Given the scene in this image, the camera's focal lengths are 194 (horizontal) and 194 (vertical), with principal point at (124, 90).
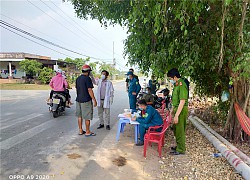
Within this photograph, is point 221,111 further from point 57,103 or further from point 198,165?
point 57,103

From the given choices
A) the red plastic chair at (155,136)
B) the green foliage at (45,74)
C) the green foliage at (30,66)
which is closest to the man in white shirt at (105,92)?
the red plastic chair at (155,136)

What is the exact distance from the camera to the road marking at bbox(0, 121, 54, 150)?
14.1ft

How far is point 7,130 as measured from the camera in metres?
5.32

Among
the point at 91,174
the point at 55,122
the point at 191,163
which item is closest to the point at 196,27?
the point at 191,163

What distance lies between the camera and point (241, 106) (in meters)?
4.50

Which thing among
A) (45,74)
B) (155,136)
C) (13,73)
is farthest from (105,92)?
(13,73)

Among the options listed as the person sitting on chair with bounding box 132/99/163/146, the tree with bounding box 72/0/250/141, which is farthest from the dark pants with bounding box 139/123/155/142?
the tree with bounding box 72/0/250/141

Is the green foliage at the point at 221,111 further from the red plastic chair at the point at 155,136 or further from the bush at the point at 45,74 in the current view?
the bush at the point at 45,74

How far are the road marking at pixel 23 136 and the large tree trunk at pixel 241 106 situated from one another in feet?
16.3

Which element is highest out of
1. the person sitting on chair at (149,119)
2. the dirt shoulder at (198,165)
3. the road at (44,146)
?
the person sitting on chair at (149,119)

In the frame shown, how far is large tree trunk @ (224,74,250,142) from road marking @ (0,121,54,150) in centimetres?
496

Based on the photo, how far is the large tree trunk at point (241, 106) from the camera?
4.32 meters

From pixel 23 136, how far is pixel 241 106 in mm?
5308

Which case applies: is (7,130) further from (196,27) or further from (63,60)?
(63,60)
